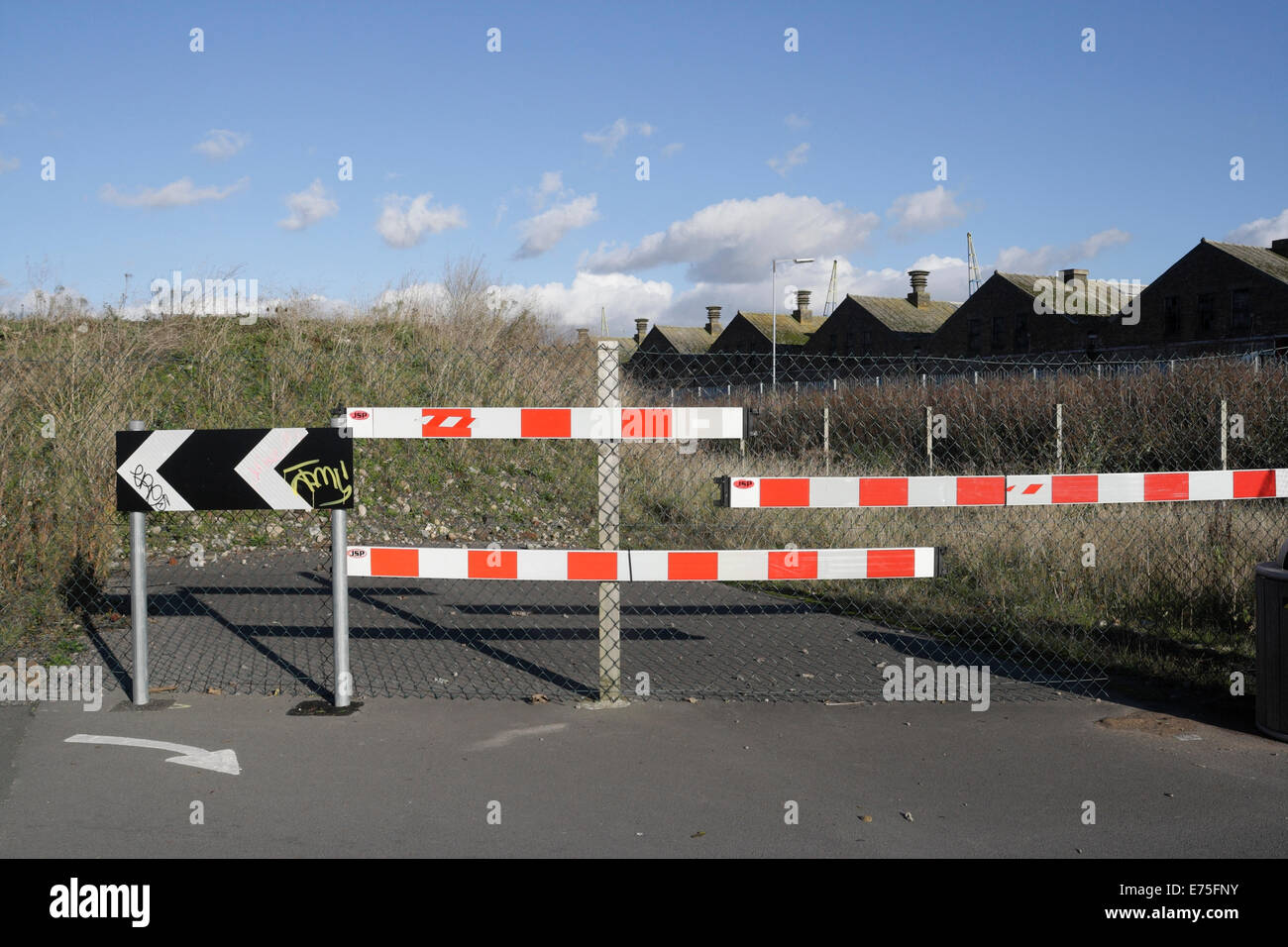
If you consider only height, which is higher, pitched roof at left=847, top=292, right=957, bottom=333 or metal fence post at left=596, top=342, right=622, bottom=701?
pitched roof at left=847, top=292, right=957, bottom=333

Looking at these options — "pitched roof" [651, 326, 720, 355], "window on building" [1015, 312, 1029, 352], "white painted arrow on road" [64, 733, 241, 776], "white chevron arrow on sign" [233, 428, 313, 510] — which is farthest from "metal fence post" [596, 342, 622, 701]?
"pitched roof" [651, 326, 720, 355]

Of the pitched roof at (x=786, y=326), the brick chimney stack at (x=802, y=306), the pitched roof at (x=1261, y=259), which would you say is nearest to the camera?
the pitched roof at (x=1261, y=259)

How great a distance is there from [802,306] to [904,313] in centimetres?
1467

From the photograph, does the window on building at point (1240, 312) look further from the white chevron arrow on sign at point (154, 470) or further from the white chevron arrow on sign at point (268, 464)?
the white chevron arrow on sign at point (154, 470)

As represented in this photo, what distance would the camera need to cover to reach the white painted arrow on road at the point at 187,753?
5.00 meters

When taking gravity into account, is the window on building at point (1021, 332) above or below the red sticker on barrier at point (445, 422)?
above

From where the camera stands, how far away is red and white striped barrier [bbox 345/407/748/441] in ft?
18.9

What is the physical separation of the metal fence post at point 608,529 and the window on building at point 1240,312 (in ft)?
142

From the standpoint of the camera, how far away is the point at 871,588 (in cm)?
955

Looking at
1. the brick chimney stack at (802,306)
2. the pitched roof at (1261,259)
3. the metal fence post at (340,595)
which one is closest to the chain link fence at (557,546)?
the metal fence post at (340,595)

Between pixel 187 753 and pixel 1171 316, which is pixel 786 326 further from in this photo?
pixel 187 753

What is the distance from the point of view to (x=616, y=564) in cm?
583

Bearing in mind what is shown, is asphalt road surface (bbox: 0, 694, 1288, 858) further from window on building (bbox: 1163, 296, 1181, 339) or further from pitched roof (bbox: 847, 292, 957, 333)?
pitched roof (bbox: 847, 292, 957, 333)

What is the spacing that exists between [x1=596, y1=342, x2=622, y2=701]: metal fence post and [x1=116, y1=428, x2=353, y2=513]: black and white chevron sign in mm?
1484
